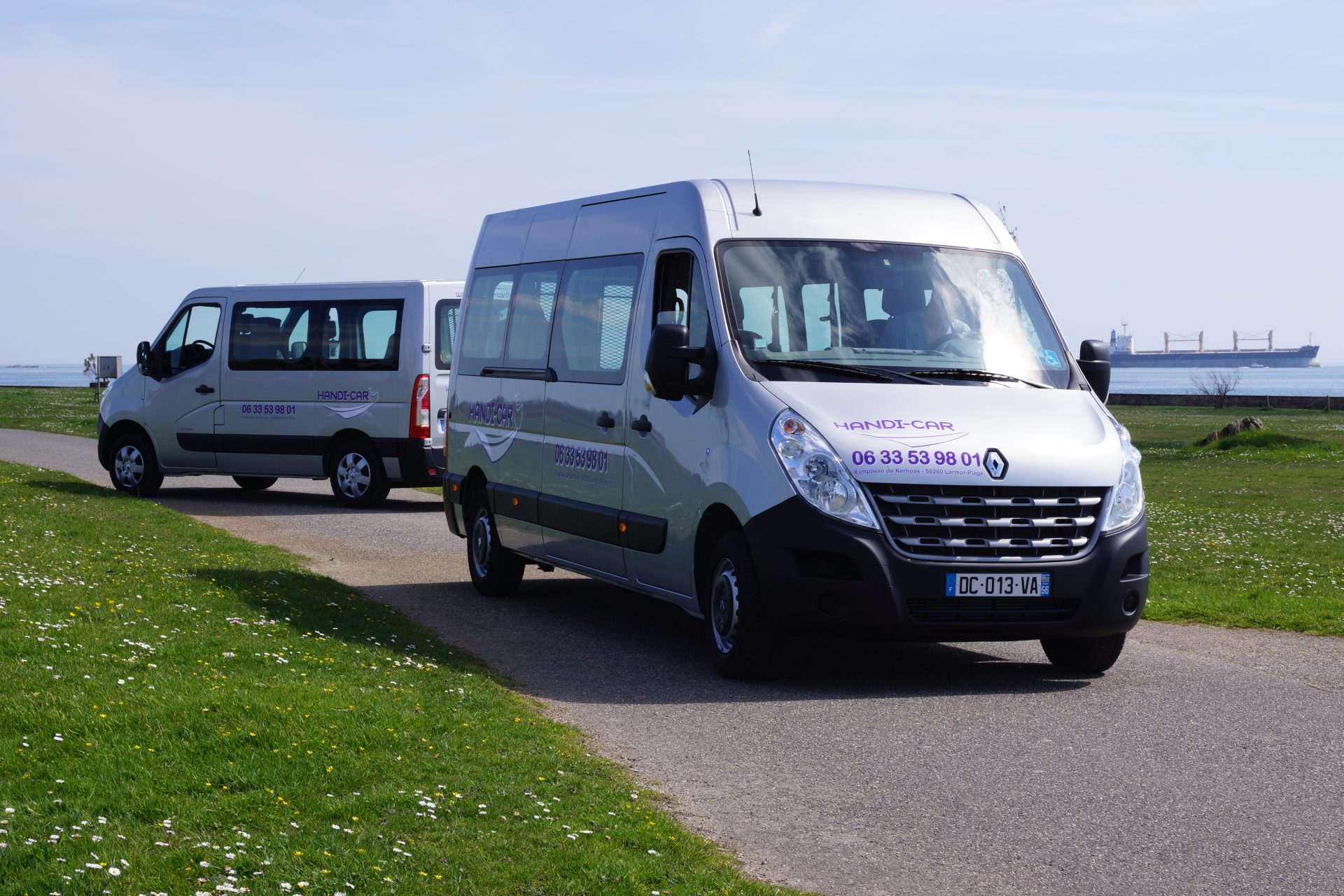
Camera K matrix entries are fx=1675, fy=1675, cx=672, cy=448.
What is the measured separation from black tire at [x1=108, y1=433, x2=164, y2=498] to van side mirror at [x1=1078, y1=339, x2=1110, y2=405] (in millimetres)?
14144

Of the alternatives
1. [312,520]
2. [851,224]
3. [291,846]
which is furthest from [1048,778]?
[312,520]

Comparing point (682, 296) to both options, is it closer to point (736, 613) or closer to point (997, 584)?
point (736, 613)

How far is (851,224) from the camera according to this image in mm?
9586

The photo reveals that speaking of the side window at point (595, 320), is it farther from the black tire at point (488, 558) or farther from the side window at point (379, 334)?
the side window at point (379, 334)

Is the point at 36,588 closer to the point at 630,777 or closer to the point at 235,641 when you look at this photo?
the point at 235,641

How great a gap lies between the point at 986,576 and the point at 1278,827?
8.43 ft

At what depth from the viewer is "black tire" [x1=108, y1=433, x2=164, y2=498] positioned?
20766 millimetres

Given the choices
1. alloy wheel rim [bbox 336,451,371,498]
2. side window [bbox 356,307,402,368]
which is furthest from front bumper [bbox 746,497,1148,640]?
alloy wheel rim [bbox 336,451,371,498]

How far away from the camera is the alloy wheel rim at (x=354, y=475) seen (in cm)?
1956

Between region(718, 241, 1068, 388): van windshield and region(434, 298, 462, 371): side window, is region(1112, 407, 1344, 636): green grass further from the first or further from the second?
region(434, 298, 462, 371): side window

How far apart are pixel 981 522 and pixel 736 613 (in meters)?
1.37

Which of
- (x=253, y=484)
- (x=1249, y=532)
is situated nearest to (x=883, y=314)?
(x=1249, y=532)

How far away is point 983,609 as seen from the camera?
8.32 m

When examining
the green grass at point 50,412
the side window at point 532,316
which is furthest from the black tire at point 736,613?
the green grass at point 50,412
